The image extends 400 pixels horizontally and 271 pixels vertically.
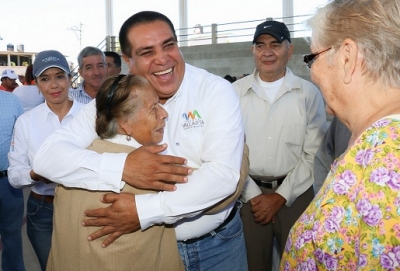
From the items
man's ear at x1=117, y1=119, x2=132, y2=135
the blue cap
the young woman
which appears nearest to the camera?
man's ear at x1=117, y1=119, x2=132, y2=135

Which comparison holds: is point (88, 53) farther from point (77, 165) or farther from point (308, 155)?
point (77, 165)

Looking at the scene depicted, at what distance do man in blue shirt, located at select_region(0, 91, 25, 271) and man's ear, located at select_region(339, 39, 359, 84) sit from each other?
112 inches

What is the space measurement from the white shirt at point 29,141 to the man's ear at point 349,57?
1.95 m

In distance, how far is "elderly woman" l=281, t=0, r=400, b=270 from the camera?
3.20ft

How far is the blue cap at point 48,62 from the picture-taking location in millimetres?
2838

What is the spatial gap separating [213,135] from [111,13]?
21118 mm

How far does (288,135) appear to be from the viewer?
2986 mm

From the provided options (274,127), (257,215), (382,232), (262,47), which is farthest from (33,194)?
(382,232)

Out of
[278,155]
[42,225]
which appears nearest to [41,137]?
[42,225]

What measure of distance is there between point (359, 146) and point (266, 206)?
6.28ft

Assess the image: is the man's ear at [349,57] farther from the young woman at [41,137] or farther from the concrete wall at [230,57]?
the concrete wall at [230,57]

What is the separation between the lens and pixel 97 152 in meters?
1.57

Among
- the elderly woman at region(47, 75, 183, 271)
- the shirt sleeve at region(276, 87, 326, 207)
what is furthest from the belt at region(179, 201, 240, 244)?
the shirt sleeve at region(276, 87, 326, 207)

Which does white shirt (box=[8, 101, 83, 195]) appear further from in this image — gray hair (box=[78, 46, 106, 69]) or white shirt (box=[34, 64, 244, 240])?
gray hair (box=[78, 46, 106, 69])
